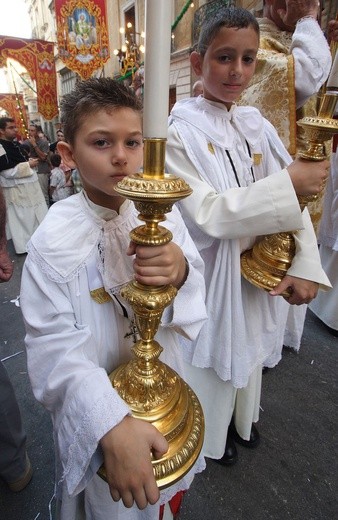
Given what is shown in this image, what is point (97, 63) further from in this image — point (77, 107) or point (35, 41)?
point (77, 107)

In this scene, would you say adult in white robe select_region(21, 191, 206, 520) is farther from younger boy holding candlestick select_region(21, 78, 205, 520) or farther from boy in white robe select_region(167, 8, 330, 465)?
boy in white robe select_region(167, 8, 330, 465)

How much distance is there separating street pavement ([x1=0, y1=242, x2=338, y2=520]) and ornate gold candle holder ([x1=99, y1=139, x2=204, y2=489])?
49.4 inches

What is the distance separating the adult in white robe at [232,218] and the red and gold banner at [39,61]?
26.6 ft

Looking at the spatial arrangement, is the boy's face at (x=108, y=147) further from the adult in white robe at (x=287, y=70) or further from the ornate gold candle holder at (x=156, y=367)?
the adult in white robe at (x=287, y=70)

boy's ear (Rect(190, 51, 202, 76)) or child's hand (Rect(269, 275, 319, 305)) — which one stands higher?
boy's ear (Rect(190, 51, 202, 76))

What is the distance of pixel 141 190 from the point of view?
1.34 feet

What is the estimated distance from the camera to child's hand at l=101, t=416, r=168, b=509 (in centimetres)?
50

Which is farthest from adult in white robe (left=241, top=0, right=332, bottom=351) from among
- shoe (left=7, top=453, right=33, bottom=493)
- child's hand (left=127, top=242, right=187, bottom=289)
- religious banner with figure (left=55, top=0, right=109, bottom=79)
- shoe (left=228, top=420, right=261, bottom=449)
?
religious banner with figure (left=55, top=0, right=109, bottom=79)

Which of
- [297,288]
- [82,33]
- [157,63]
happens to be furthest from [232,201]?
[82,33]

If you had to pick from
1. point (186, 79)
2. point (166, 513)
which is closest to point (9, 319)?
point (166, 513)

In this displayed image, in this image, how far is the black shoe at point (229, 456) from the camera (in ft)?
5.44

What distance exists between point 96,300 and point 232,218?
1.64 feet

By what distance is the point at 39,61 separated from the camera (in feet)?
24.6

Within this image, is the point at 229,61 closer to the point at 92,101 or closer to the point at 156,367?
the point at 92,101
